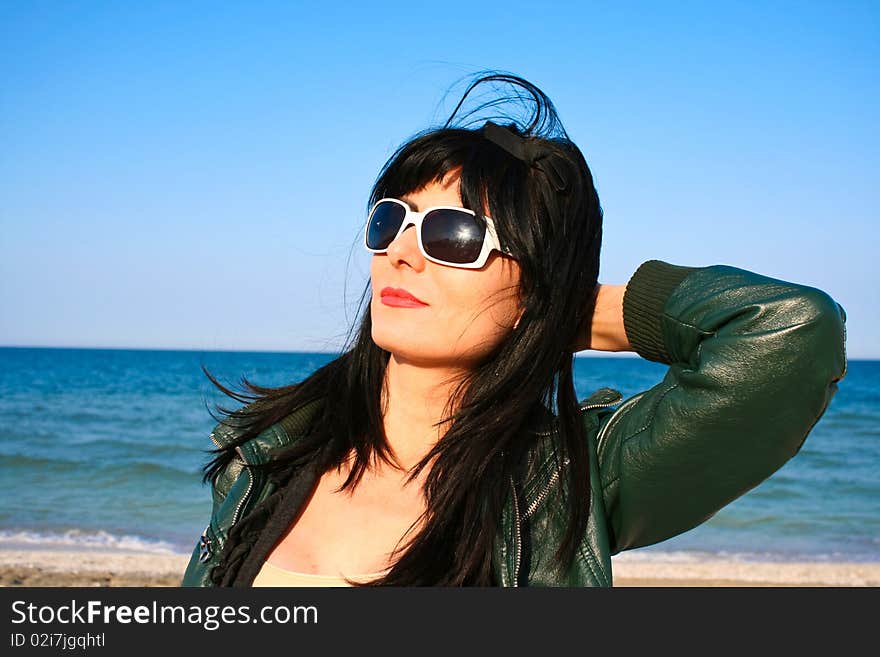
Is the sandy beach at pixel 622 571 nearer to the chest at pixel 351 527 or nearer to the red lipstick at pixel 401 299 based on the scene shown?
the chest at pixel 351 527

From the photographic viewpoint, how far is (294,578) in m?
2.35

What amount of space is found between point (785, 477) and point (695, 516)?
1584 centimetres

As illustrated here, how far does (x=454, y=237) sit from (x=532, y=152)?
332 millimetres

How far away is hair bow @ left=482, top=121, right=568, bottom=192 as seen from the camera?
7.84 ft

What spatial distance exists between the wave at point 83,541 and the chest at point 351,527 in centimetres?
885

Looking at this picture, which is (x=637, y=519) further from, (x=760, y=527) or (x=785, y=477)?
(x=785, y=477)

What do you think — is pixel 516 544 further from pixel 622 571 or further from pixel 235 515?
pixel 622 571

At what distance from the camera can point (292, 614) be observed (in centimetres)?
225

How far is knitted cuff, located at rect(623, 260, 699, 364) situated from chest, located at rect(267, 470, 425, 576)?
2.54 feet

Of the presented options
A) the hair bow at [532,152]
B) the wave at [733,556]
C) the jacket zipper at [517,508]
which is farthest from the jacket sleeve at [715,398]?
the wave at [733,556]

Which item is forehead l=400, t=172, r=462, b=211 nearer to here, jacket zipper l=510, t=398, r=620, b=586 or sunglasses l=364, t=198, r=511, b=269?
sunglasses l=364, t=198, r=511, b=269

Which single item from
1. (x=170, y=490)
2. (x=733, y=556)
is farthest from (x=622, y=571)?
(x=170, y=490)

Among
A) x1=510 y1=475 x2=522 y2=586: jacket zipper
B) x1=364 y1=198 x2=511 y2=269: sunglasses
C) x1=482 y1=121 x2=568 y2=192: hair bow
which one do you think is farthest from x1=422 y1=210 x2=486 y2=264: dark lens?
x1=510 y1=475 x2=522 y2=586: jacket zipper

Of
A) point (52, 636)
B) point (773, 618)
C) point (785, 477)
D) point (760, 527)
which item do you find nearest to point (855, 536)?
point (760, 527)
